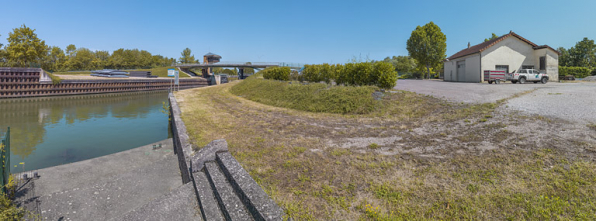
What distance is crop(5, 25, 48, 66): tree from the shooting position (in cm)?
4437

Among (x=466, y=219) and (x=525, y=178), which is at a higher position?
(x=525, y=178)

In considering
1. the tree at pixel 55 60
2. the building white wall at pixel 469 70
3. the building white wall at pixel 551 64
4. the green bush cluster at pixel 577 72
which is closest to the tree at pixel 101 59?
the tree at pixel 55 60

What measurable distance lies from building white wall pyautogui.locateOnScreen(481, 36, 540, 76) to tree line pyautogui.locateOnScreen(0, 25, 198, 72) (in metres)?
68.5

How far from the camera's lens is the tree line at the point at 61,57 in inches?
1800

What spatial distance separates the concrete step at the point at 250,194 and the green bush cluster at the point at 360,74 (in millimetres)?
11881

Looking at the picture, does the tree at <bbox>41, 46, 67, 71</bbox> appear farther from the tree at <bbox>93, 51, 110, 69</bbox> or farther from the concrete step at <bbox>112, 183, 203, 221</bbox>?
the concrete step at <bbox>112, 183, 203, 221</bbox>

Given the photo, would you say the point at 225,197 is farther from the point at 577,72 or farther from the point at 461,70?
the point at 577,72

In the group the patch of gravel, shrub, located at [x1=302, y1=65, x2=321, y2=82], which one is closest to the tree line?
shrub, located at [x1=302, y1=65, x2=321, y2=82]

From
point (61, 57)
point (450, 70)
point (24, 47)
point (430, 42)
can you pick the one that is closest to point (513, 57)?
point (450, 70)

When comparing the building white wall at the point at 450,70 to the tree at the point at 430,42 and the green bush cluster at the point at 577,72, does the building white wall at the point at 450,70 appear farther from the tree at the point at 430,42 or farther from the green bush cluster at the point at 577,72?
the green bush cluster at the point at 577,72

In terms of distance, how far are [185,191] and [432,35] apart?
47.7 metres

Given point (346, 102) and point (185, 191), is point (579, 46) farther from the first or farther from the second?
point (185, 191)

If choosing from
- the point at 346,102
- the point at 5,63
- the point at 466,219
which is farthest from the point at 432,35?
the point at 5,63

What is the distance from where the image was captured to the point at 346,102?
1300cm
